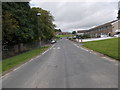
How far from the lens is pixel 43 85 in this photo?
5828 millimetres

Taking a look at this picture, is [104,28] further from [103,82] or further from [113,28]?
[103,82]

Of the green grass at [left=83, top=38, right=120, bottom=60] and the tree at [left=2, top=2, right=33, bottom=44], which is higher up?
the tree at [left=2, top=2, right=33, bottom=44]

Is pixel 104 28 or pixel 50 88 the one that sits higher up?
pixel 104 28

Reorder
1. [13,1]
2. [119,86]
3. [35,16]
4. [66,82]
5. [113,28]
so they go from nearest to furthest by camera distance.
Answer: [119,86]
[66,82]
[13,1]
[35,16]
[113,28]

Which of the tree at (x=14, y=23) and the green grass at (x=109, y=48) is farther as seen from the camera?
the tree at (x=14, y=23)

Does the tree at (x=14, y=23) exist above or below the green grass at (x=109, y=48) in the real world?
above

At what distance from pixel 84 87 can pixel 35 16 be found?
26365mm

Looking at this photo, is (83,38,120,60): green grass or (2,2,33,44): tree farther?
(2,2,33,44): tree

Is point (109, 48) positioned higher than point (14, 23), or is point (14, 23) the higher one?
point (14, 23)

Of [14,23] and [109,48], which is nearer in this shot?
[14,23]

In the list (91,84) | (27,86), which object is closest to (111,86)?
(91,84)


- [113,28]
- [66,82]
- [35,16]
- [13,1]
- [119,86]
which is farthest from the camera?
[113,28]

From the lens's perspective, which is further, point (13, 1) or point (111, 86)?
point (13, 1)

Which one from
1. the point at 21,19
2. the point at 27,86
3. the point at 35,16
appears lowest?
the point at 27,86
